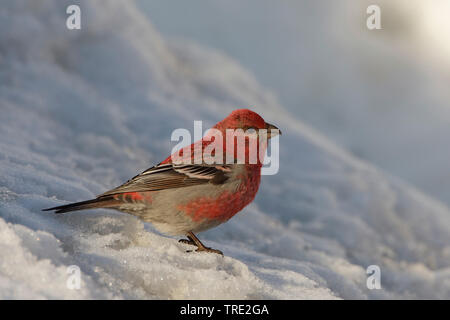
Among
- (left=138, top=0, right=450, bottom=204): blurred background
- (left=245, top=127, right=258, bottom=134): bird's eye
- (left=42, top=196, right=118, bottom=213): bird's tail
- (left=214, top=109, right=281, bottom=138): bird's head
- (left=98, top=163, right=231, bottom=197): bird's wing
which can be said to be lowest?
(left=42, top=196, right=118, bottom=213): bird's tail

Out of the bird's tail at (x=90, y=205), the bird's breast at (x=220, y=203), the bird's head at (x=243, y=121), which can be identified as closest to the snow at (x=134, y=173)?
the bird's tail at (x=90, y=205)

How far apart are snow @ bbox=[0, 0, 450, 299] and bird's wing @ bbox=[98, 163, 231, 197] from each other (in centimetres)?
21

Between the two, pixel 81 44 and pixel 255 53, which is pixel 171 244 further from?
pixel 255 53

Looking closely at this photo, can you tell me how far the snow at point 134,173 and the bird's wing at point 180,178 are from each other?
0.21 metres

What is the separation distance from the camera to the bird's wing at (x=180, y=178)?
8.69 ft

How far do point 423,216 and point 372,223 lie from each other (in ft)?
2.30

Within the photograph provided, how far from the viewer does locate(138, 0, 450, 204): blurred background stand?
9.60 metres

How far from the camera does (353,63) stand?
10516 mm

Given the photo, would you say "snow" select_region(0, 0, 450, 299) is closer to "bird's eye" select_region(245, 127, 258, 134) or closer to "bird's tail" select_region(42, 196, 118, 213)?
"bird's tail" select_region(42, 196, 118, 213)

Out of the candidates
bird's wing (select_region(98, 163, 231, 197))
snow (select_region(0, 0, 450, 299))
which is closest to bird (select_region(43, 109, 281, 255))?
bird's wing (select_region(98, 163, 231, 197))

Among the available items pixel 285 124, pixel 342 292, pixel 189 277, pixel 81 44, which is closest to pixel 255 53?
pixel 285 124

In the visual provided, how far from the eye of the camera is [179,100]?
611cm

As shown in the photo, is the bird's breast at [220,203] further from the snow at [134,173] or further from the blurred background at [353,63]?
the blurred background at [353,63]

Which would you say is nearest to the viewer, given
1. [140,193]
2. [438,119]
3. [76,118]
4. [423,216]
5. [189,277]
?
[189,277]
